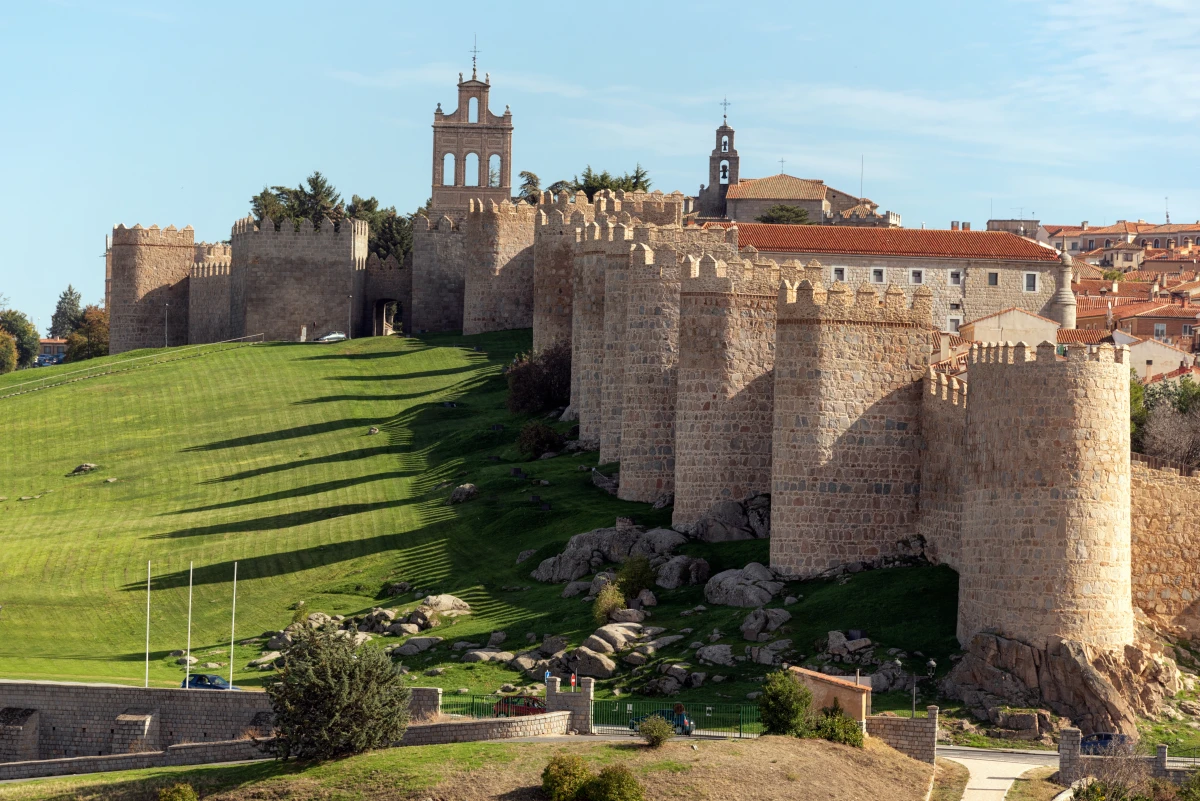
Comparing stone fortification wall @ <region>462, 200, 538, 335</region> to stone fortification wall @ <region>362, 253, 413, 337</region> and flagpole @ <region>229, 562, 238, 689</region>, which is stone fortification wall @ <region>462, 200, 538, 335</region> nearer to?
stone fortification wall @ <region>362, 253, 413, 337</region>

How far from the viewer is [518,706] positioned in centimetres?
4631

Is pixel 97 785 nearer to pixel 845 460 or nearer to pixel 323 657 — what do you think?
pixel 323 657

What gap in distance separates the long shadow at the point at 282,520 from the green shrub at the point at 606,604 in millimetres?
15248

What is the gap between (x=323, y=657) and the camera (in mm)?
45062

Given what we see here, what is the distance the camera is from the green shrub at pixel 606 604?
5281cm

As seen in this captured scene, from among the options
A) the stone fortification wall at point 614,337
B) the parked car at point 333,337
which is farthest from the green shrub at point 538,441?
the parked car at point 333,337

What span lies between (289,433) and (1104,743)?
41.0m

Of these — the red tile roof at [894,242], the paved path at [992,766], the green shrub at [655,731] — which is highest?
the red tile roof at [894,242]

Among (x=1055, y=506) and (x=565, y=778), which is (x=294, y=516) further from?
(x=565, y=778)

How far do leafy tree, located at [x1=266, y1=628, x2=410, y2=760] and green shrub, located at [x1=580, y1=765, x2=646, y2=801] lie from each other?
5312mm

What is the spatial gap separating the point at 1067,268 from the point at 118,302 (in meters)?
44.0

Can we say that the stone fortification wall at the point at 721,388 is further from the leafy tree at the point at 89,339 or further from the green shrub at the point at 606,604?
the leafy tree at the point at 89,339

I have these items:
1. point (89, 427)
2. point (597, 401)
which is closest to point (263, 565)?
point (597, 401)

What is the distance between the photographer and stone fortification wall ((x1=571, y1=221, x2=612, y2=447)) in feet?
224
